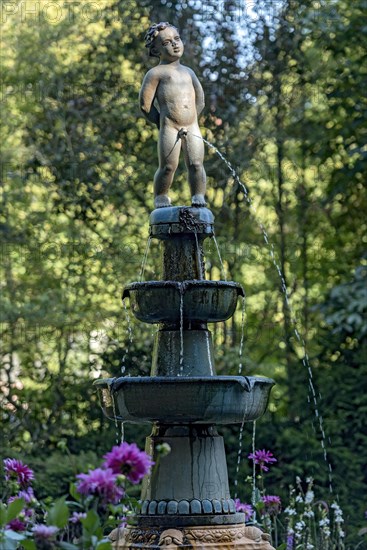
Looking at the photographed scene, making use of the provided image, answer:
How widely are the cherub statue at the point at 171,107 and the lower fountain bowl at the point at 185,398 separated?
3.89ft

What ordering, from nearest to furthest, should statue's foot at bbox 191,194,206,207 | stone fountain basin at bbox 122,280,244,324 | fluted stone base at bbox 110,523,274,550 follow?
fluted stone base at bbox 110,523,274,550, stone fountain basin at bbox 122,280,244,324, statue's foot at bbox 191,194,206,207

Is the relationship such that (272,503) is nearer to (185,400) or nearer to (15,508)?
(185,400)

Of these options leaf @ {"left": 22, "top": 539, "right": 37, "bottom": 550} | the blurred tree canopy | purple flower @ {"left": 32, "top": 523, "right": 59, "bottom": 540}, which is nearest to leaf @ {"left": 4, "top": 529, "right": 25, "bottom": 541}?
leaf @ {"left": 22, "top": 539, "right": 37, "bottom": 550}

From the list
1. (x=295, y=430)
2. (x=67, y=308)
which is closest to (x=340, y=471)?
(x=295, y=430)

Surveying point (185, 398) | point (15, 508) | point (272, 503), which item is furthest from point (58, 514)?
point (272, 503)

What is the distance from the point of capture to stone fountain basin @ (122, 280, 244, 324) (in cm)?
650

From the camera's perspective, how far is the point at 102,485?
3.94 metres

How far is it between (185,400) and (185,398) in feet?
0.04

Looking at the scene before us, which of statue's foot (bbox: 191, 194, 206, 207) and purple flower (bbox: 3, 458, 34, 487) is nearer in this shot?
purple flower (bbox: 3, 458, 34, 487)

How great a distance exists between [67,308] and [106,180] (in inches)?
54.6

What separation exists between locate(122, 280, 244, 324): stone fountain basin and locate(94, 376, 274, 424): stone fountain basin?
0.49 metres

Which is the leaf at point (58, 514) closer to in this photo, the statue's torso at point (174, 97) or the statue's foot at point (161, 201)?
the statue's foot at point (161, 201)

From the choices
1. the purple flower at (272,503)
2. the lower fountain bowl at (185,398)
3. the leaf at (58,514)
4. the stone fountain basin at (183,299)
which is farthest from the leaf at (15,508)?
the purple flower at (272,503)

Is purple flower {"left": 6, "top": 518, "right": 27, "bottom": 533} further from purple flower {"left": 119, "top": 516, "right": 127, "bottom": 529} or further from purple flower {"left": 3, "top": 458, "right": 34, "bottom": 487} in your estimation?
purple flower {"left": 119, "top": 516, "right": 127, "bottom": 529}
